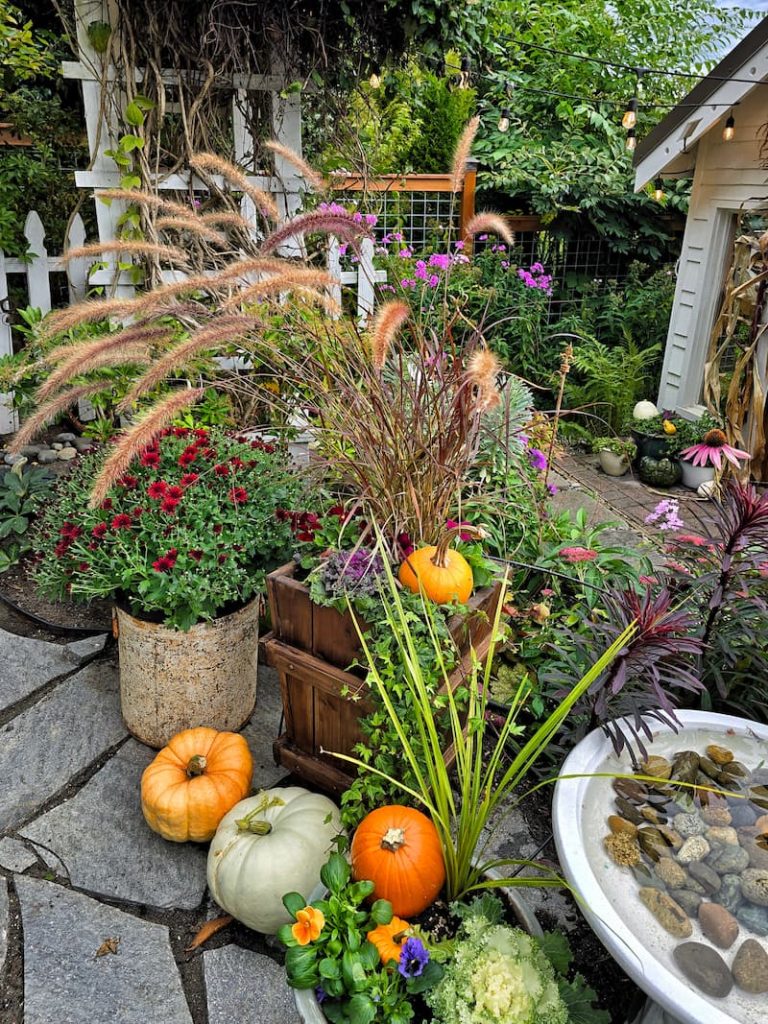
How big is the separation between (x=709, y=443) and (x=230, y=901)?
2.29m

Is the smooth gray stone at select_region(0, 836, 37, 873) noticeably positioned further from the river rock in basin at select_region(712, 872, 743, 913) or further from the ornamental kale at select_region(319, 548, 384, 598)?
the river rock in basin at select_region(712, 872, 743, 913)

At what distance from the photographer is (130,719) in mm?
2256

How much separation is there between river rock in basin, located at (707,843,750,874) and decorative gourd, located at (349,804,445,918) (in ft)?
1.76

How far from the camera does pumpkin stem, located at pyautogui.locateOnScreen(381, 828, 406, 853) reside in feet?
5.01

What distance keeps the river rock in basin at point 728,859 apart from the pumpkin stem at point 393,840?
57 cm

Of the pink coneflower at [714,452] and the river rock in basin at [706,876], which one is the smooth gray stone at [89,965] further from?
the pink coneflower at [714,452]

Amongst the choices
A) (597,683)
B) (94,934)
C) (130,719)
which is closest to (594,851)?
(597,683)

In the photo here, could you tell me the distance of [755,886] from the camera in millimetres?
1258

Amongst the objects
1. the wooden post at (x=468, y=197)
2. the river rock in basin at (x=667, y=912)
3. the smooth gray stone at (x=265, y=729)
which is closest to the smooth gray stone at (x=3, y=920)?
the smooth gray stone at (x=265, y=729)

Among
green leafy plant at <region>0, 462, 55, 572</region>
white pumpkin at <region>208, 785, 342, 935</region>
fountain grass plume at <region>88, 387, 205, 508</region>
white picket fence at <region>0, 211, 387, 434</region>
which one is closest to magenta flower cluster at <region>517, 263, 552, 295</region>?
white picket fence at <region>0, 211, 387, 434</region>

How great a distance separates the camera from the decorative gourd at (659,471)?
4840 mm

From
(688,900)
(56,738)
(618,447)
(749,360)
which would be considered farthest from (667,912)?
(618,447)

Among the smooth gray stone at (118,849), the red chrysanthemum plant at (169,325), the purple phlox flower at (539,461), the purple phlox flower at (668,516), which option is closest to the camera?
the red chrysanthemum plant at (169,325)

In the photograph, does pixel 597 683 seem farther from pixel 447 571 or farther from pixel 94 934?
pixel 94 934
